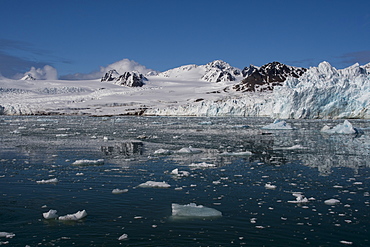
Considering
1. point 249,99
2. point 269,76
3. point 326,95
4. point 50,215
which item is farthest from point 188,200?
point 269,76

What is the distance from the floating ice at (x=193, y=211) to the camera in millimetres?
6725

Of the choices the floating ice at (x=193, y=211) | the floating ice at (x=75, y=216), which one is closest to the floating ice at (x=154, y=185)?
the floating ice at (x=193, y=211)

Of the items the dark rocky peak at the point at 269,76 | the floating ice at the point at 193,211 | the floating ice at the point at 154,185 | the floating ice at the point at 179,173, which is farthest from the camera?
the dark rocky peak at the point at 269,76

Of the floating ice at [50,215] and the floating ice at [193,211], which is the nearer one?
the floating ice at [50,215]

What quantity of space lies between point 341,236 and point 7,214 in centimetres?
617

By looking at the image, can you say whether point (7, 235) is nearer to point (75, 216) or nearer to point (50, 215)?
point (50, 215)

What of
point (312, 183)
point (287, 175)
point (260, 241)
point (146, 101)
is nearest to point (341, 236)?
point (260, 241)

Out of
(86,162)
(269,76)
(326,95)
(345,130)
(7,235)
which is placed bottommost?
(7,235)

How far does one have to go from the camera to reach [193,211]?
6777 millimetres

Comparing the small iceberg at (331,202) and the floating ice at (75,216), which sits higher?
the small iceberg at (331,202)

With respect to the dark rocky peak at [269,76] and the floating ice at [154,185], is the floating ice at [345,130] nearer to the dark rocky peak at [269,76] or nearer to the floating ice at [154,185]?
the floating ice at [154,185]

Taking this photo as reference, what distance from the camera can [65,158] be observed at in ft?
45.9

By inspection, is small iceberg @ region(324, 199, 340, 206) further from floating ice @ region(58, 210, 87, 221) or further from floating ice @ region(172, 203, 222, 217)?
floating ice @ region(58, 210, 87, 221)

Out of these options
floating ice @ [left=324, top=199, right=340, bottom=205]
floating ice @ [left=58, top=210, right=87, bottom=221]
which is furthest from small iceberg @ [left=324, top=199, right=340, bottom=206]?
floating ice @ [left=58, top=210, right=87, bottom=221]
